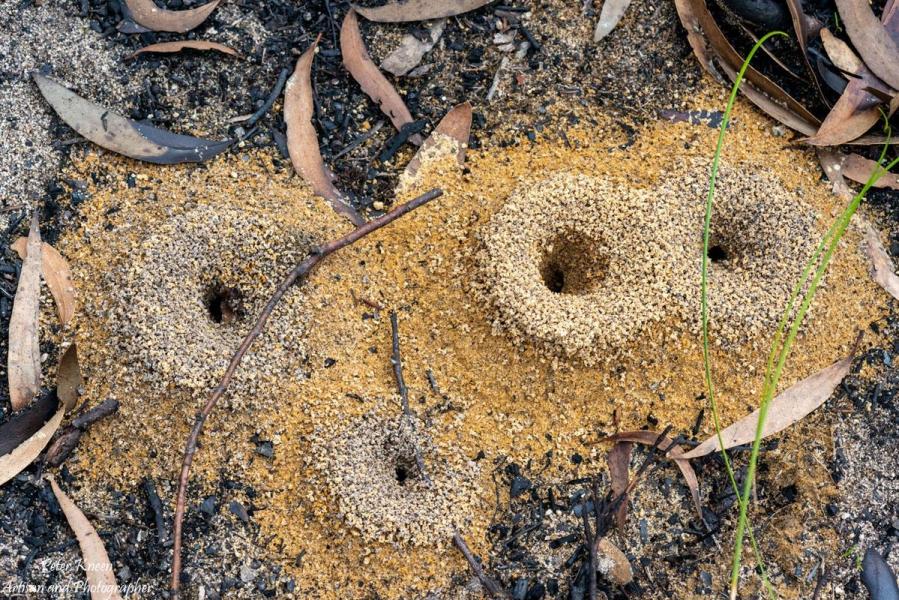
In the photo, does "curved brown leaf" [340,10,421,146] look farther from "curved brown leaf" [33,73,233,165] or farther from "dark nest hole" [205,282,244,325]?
"dark nest hole" [205,282,244,325]

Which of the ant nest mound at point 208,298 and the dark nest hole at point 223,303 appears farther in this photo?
the dark nest hole at point 223,303

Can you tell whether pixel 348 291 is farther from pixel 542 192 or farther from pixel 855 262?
pixel 855 262

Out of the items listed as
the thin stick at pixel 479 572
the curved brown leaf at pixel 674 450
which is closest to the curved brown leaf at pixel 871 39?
the curved brown leaf at pixel 674 450

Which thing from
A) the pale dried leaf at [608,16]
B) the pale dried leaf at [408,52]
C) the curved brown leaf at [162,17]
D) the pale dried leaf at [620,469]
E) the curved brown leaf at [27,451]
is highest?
the curved brown leaf at [162,17]

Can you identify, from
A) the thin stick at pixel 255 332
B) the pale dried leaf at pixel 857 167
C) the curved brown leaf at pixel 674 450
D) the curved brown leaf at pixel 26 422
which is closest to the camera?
the thin stick at pixel 255 332

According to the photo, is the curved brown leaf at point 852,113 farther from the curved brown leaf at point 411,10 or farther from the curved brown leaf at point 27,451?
the curved brown leaf at point 27,451

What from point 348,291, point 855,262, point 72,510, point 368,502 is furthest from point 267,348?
point 855,262

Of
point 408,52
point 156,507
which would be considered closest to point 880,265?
point 408,52
